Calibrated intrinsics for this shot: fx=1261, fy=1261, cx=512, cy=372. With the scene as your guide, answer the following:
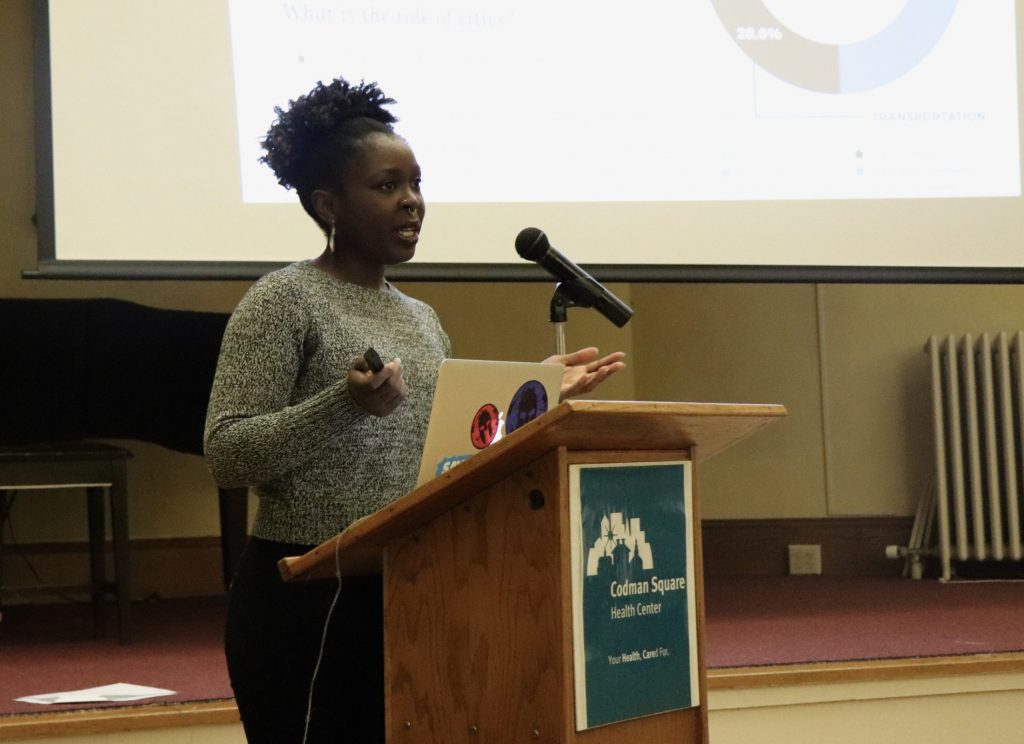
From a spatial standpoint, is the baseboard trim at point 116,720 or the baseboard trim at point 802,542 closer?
the baseboard trim at point 116,720

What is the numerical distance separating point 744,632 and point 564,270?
1.81 m

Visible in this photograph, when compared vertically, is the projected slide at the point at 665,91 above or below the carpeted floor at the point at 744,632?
above

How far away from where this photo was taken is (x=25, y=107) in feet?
14.8

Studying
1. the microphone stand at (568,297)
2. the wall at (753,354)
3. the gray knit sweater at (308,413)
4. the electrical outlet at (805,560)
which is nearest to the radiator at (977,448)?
the wall at (753,354)

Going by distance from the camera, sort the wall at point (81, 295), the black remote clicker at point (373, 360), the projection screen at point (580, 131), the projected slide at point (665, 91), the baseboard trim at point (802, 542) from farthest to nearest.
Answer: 1. the baseboard trim at point (802, 542)
2. the wall at point (81, 295)
3. the projected slide at point (665, 91)
4. the projection screen at point (580, 131)
5. the black remote clicker at point (373, 360)

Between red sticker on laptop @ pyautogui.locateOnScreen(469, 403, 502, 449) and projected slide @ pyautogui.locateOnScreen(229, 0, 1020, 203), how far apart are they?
181cm

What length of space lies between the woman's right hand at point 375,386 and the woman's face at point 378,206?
14.0 inches

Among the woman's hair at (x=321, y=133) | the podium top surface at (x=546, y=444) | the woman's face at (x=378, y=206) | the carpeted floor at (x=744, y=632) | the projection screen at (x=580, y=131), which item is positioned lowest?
the carpeted floor at (x=744, y=632)

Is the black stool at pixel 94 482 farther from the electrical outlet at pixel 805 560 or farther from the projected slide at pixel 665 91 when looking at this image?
the electrical outlet at pixel 805 560

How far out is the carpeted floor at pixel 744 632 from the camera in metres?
2.88

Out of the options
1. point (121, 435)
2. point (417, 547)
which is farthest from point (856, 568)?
point (417, 547)

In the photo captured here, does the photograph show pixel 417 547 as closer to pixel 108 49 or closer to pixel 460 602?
pixel 460 602

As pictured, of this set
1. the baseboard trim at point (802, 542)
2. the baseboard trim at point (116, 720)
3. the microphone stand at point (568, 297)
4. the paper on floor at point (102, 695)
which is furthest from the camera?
the baseboard trim at point (802, 542)

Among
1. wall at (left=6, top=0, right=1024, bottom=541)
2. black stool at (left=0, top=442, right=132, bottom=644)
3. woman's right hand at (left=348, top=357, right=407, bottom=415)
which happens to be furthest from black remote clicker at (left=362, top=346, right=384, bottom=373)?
wall at (left=6, top=0, right=1024, bottom=541)
